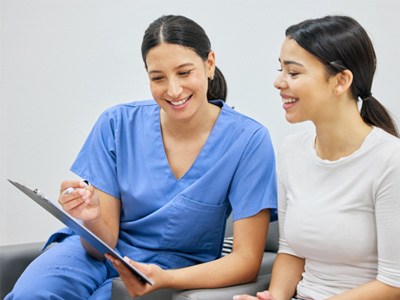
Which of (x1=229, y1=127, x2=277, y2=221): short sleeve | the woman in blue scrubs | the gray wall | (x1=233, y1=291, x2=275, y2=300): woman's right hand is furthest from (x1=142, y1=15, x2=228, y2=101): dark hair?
the gray wall

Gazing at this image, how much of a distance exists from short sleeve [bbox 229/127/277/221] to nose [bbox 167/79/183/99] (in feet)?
0.69

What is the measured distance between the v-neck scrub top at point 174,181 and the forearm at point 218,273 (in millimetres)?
105

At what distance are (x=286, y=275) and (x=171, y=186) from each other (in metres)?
0.35

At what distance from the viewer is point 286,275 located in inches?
55.4

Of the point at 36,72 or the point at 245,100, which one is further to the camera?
the point at 36,72

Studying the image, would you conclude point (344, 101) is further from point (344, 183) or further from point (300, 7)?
point (300, 7)

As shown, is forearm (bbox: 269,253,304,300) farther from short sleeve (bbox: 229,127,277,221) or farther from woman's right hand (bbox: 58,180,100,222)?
woman's right hand (bbox: 58,180,100,222)

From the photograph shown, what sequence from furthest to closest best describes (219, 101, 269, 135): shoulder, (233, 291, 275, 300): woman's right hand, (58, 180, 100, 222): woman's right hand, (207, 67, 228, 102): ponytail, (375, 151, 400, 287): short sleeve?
(207, 67, 228, 102): ponytail → (219, 101, 269, 135): shoulder → (58, 180, 100, 222): woman's right hand → (233, 291, 275, 300): woman's right hand → (375, 151, 400, 287): short sleeve

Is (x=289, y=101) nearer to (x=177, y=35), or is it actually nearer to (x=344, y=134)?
(x=344, y=134)

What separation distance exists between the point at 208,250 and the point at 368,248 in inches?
18.1

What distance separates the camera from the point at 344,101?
51.3 inches

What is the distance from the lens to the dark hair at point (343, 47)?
1.27 meters

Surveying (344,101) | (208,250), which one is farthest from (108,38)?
(344,101)

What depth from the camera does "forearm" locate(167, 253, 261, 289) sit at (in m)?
1.37
